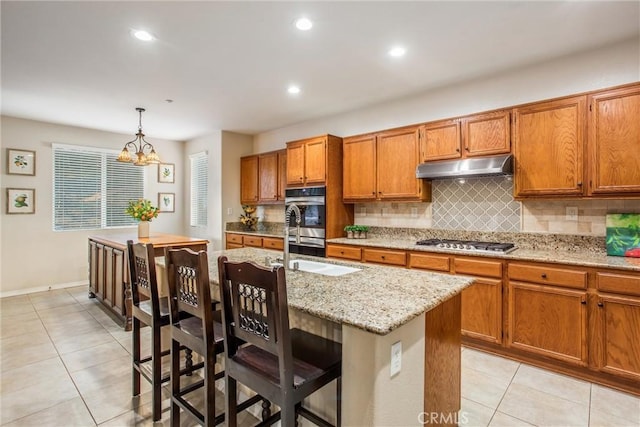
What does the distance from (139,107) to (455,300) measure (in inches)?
176

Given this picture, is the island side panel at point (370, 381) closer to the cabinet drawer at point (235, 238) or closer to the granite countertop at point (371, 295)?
the granite countertop at point (371, 295)

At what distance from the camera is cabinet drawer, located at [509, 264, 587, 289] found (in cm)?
244

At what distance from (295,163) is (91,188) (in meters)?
3.70

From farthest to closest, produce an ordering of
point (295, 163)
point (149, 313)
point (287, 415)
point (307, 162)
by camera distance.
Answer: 1. point (295, 163)
2. point (307, 162)
3. point (149, 313)
4. point (287, 415)

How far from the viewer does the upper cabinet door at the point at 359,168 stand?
4074mm

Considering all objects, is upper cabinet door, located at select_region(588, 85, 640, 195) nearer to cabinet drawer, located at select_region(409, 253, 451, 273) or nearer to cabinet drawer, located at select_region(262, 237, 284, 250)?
cabinet drawer, located at select_region(409, 253, 451, 273)

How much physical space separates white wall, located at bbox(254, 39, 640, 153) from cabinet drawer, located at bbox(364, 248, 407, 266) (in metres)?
1.61

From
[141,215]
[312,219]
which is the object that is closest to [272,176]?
[312,219]

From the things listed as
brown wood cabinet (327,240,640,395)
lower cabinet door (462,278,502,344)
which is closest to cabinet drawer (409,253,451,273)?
brown wood cabinet (327,240,640,395)

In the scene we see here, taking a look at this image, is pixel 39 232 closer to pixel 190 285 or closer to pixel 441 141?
pixel 190 285

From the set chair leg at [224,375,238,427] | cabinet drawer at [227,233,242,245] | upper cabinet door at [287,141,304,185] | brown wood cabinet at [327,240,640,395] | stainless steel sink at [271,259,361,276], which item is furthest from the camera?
cabinet drawer at [227,233,242,245]

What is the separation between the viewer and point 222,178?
5.63m

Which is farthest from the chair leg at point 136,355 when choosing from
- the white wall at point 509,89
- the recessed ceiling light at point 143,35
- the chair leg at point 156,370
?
the white wall at point 509,89

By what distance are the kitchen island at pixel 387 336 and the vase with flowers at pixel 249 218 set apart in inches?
148
